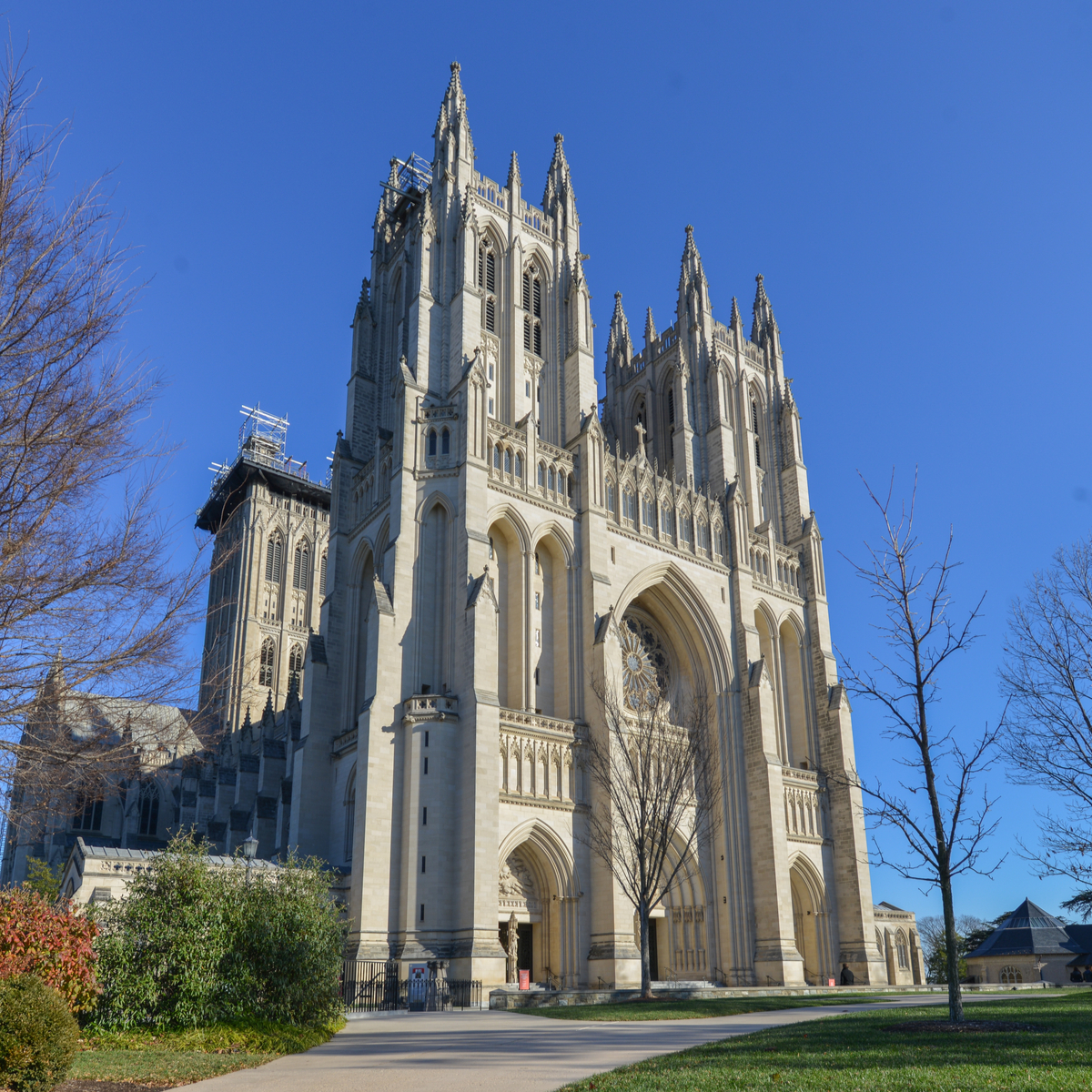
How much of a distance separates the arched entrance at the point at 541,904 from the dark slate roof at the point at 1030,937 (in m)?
37.3

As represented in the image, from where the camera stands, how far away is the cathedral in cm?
2983

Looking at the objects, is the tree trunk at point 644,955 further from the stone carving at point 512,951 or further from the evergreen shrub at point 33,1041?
the evergreen shrub at point 33,1041

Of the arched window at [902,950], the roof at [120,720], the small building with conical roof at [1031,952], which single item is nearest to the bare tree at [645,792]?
the arched window at [902,950]

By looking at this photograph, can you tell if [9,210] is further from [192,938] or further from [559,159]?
[559,159]

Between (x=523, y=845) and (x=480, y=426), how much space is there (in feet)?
48.6

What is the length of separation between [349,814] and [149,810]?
32.3 m

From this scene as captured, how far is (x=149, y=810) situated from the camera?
58406 millimetres

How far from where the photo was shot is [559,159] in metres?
49.0

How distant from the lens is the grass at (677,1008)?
20.5 m

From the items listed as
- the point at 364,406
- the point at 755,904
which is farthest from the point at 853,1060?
the point at 364,406

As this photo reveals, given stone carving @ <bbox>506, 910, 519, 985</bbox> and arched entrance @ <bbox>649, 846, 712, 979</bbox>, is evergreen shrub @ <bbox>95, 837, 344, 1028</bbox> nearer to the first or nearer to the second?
stone carving @ <bbox>506, 910, 519, 985</bbox>

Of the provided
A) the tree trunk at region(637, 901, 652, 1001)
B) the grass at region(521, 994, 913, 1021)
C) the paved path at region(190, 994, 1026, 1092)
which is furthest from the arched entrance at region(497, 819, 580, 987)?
the paved path at region(190, 994, 1026, 1092)

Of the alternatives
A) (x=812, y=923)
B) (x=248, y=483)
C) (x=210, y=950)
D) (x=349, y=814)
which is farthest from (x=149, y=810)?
(x=210, y=950)

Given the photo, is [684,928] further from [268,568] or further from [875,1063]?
[268,568]
